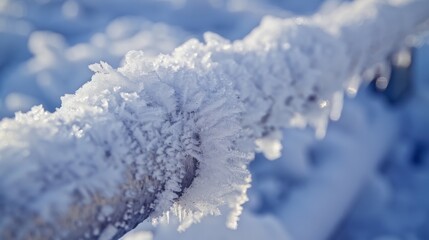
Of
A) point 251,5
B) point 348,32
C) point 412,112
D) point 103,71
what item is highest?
point 251,5

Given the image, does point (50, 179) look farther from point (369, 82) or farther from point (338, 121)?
point (369, 82)

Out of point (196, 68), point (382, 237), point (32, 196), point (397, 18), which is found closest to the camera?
point (32, 196)

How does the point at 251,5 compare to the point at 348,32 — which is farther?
the point at 251,5

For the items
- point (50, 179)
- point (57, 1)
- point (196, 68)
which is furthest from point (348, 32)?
point (57, 1)

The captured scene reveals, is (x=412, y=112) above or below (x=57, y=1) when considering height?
below

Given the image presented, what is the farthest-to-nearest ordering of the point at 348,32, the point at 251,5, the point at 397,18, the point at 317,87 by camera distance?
the point at 251,5 < the point at 397,18 < the point at 348,32 < the point at 317,87

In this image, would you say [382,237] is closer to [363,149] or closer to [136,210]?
[363,149]
